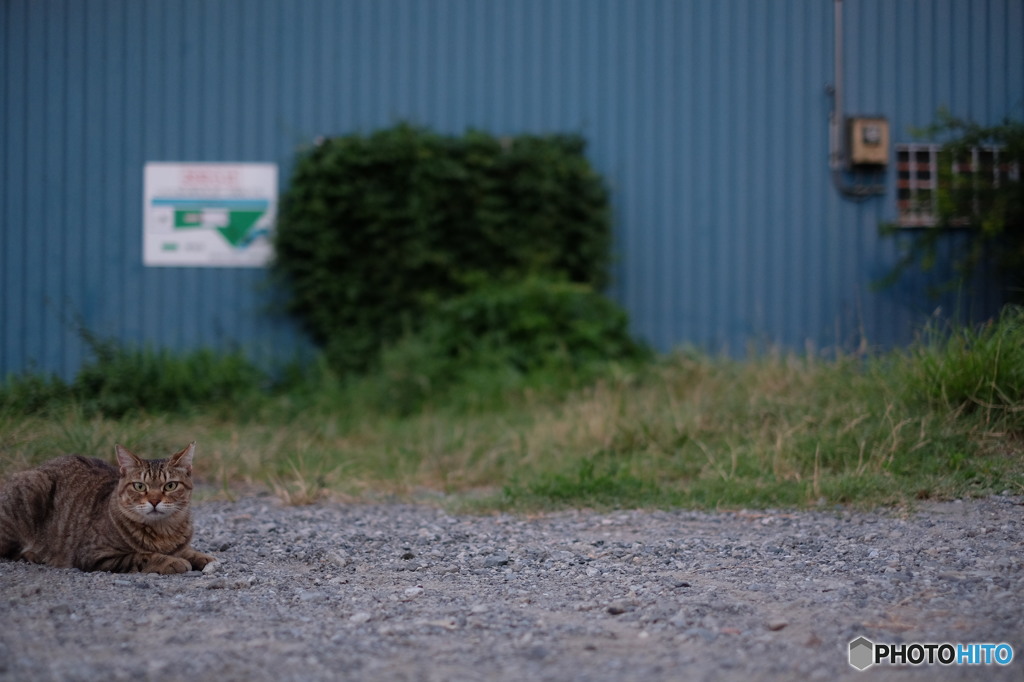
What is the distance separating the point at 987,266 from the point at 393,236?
6.04m

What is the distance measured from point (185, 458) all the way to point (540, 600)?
5.54 ft

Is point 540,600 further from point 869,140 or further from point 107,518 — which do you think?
point 869,140

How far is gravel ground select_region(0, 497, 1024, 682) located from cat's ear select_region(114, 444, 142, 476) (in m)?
0.46

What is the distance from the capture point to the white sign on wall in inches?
383

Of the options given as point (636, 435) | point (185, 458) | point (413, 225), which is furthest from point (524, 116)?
point (185, 458)

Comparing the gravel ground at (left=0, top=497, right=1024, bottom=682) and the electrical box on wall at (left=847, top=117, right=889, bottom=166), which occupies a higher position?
the electrical box on wall at (left=847, top=117, right=889, bottom=166)

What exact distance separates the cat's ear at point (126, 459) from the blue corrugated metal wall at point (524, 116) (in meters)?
5.94

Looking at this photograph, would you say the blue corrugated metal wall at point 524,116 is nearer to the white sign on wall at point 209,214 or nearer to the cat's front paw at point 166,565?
the white sign on wall at point 209,214

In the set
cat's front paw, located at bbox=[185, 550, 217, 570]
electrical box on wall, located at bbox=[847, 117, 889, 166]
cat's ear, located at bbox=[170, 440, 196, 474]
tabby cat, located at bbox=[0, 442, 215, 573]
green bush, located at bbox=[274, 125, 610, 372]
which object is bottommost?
cat's front paw, located at bbox=[185, 550, 217, 570]

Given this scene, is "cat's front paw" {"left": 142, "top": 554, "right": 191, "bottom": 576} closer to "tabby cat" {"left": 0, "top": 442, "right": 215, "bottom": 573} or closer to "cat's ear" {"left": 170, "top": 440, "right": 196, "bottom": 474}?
"tabby cat" {"left": 0, "top": 442, "right": 215, "bottom": 573}

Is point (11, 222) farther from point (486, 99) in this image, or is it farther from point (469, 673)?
point (469, 673)

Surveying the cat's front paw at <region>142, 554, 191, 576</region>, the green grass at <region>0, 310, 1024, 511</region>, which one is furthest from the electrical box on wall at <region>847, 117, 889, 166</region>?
the cat's front paw at <region>142, 554, 191, 576</region>

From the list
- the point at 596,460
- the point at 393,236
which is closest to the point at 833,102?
the point at 393,236

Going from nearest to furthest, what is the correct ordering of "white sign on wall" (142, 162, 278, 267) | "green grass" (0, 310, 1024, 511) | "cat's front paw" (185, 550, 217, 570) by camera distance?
"cat's front paw" (185, 550, 217, 570) → "green grass" (0, 310, 1024, 511) → "white sign on wall" (142, 162, 278, 267)
